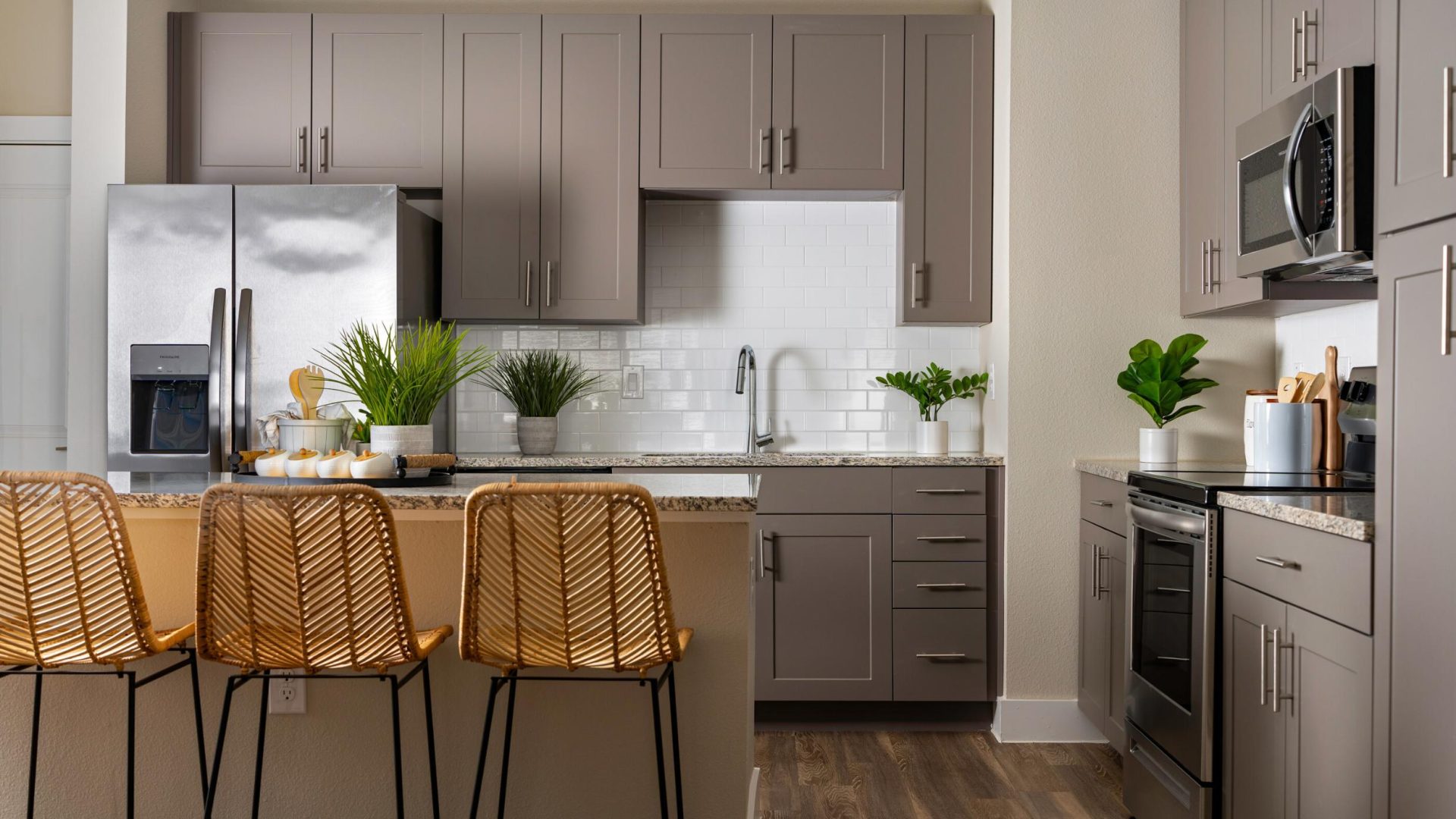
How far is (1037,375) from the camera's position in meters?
3.47

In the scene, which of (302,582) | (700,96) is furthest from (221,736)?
(700,96)

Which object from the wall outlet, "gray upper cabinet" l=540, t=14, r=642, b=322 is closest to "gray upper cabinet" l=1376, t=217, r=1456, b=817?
the wall outlet

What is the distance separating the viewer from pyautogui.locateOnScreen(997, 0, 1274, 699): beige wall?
346 cm

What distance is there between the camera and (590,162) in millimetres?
3760

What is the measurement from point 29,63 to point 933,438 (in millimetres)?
3719

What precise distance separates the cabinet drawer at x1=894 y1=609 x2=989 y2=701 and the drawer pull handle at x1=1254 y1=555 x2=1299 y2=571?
4.67 feet

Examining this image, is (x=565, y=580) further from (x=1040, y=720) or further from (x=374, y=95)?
(x=374, y=95)

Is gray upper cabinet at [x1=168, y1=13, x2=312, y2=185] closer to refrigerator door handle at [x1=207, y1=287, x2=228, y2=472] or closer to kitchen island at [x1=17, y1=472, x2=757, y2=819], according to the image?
refrigerator door handle at [x1=207, y1=287, x2=228, y2=472]

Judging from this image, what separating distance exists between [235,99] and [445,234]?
0.93 metres

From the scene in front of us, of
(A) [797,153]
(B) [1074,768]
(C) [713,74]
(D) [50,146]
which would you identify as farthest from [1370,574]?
(D) [50,146]

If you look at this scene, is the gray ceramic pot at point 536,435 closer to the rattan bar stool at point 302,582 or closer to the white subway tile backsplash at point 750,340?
the white subway tile backsplash at point 750,340

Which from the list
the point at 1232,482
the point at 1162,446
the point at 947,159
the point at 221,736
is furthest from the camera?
the point at 947,159

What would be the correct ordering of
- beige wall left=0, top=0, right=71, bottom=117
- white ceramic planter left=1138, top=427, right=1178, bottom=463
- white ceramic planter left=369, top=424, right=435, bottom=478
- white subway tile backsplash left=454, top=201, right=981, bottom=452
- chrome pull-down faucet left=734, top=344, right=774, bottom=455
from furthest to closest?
white subway tile backsplash left=454, top=201, right=981, bottom=452 < chrome pull-down faucet left=734, top=344, right=774, bottom=455 < beige wall left=0, top=0, right=71, bottom=117 < white ceramic planter left=1138, top=427, right=1178, bottom=463 < white ceramic planter left=369, top=424, right=435, bottom=478

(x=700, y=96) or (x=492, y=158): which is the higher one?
(x=700, y=96)
